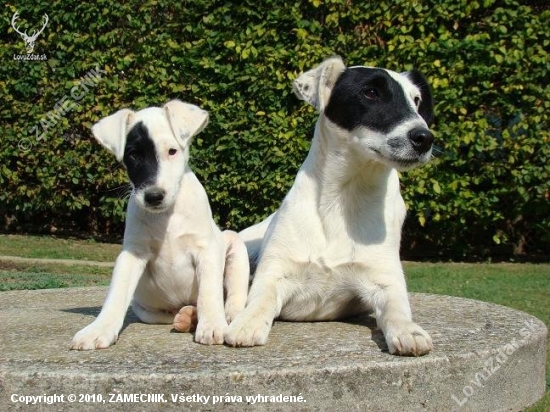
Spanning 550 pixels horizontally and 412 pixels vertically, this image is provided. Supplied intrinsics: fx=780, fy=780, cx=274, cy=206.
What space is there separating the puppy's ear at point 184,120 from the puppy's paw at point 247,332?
942 millimetres

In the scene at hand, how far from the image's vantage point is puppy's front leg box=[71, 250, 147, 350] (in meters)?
3.52

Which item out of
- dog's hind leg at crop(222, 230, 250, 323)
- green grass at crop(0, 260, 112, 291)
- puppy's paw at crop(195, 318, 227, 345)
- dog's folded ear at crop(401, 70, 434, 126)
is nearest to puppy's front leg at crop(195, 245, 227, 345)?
puppy's paw at crop(195, 318, 227, 345)

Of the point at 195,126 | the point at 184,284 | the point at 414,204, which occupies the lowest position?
the point at 414,204

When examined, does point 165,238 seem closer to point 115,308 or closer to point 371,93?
point 115,308

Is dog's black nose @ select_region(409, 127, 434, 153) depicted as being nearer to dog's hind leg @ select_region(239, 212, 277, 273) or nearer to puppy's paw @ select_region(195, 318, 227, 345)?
puppy's paw @ select_region(195, 318, 227, 345)

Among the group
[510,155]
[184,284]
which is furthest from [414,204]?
[184,284]

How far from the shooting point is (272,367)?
312 cm

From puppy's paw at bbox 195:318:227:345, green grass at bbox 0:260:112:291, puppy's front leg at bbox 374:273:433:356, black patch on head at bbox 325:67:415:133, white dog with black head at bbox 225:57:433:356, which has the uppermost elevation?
black patch on head at bbox 325:67:415:133

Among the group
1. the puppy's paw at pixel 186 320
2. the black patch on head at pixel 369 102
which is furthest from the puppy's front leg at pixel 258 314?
the black patch on head at pixel 369 102

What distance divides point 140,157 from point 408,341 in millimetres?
1536

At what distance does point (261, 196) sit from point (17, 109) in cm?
356

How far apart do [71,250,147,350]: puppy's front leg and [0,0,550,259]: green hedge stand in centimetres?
548

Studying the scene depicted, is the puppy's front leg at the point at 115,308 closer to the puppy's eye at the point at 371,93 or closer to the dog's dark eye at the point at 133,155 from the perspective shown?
the dog's dark eye at the point at 133,155

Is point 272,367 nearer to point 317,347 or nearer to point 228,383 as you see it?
point 228,383
